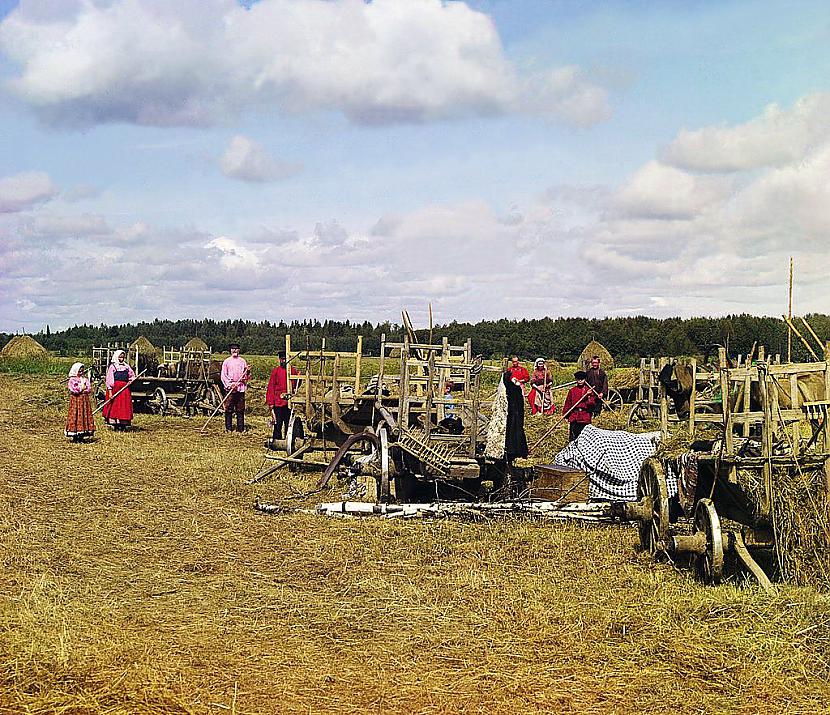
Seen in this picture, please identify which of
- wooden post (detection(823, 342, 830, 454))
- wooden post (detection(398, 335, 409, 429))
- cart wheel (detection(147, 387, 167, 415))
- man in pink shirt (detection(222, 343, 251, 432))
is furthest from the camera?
cart wheel (detection(147, 387, 167, 415))

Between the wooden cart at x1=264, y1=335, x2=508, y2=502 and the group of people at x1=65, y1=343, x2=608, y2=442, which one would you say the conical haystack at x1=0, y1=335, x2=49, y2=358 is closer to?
the group of people at x1=65, y1=343, x2=608, y2=442

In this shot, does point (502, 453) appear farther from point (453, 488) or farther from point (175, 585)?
point (175, 585)

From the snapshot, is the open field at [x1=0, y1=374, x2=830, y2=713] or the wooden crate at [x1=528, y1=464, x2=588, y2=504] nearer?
the open field at [x1=0, y1=374, x2=830, y2=713]

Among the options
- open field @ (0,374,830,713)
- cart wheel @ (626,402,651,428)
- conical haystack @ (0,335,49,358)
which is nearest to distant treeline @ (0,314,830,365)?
conical haystack @ (0,335,49,358)

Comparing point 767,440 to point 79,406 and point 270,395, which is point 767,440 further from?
point 79,406

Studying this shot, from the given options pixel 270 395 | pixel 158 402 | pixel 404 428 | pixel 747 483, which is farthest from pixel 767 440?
pixel 158 402

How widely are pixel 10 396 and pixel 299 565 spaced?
2406 cm

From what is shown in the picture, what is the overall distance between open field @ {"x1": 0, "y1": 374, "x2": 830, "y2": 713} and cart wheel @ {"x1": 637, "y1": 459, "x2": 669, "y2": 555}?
0.19 meters

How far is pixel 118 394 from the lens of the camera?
19.7 m

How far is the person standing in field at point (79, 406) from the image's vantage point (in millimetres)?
17547

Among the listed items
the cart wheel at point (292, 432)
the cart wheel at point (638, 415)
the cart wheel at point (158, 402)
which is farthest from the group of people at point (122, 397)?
the cart wheel at point (638, 415)

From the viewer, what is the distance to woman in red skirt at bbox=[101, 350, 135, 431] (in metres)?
19.6

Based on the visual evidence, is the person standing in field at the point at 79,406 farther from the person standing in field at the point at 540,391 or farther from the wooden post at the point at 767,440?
the wooden post at the point at 767,440

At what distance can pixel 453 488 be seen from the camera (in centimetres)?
1193
